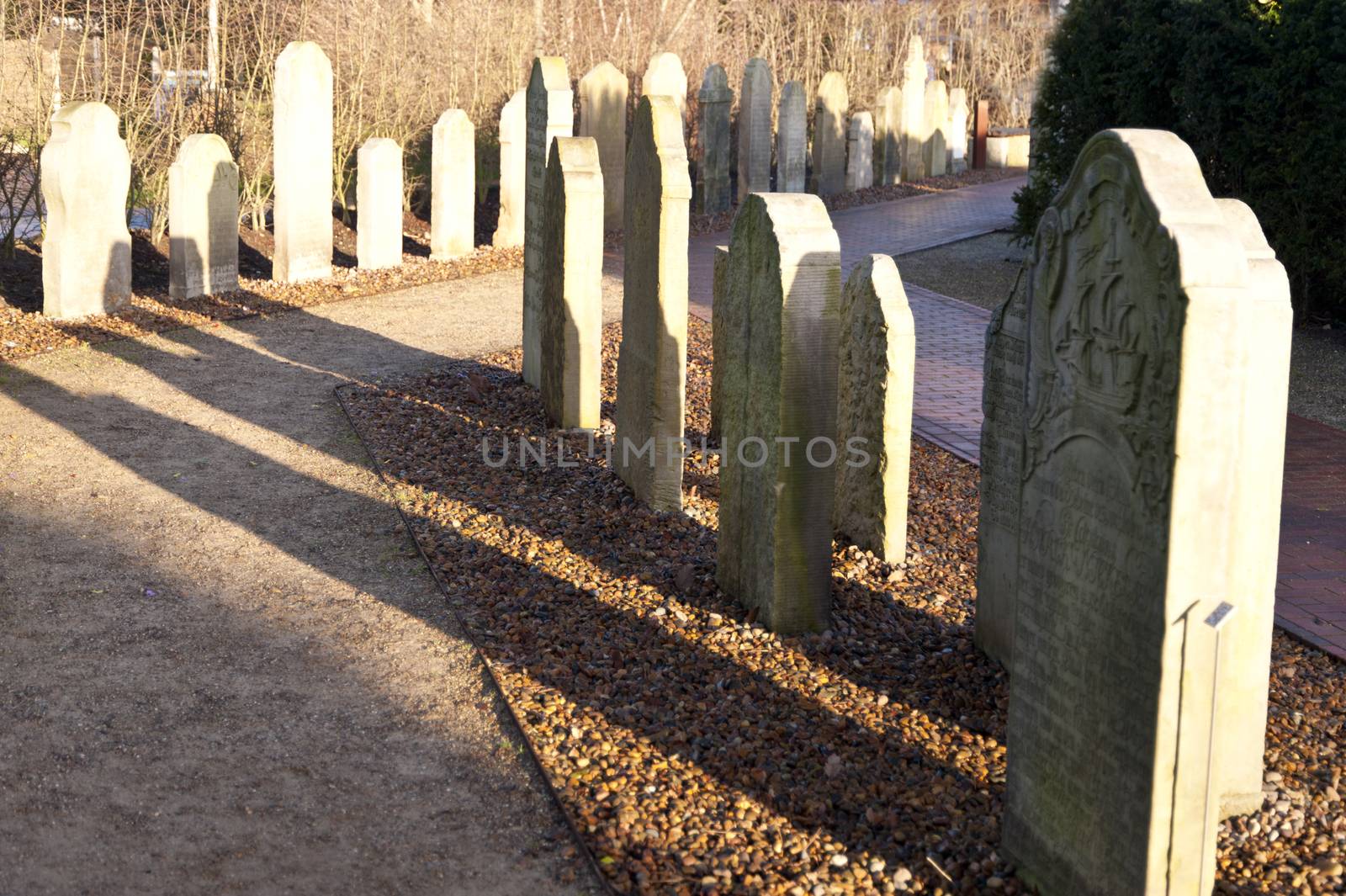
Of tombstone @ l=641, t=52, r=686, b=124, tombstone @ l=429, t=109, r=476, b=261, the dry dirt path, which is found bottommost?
the dry dirt path

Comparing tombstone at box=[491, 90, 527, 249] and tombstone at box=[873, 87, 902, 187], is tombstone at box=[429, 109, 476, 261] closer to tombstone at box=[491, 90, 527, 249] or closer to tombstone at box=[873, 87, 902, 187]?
tombstone at box=[491, 90, 527, 249]

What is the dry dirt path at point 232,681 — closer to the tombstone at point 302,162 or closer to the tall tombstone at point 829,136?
the tombstone at point 302,162

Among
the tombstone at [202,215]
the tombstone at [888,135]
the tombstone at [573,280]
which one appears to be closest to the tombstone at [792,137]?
the tombstone at [888,135]

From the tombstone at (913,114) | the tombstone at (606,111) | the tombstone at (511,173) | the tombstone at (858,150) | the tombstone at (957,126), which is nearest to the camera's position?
the tombstone at (511,173)

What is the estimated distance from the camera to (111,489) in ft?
25.6

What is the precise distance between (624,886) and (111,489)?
4.89 m

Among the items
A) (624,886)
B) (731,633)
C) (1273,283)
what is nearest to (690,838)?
(624,886)

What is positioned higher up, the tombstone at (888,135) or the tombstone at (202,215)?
the tombstone at (888,135)

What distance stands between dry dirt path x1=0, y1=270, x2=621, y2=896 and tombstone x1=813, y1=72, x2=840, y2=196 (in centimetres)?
1458

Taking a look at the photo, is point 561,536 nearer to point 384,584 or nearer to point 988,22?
point 384,584

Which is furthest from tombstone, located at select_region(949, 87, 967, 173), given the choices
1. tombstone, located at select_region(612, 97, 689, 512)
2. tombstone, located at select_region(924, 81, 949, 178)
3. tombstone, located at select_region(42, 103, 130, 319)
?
tombstone, located at select_region(612, 97, 689, 512)

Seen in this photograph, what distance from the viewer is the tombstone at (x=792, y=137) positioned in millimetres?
20844

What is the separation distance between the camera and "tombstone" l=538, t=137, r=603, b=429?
8.61 m

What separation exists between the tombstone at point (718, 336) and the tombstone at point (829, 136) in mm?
14561
